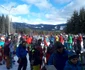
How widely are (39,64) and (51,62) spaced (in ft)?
9.03

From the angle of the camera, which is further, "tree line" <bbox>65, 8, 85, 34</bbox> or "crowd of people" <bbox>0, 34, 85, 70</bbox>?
"tree line" <bbox>65, 8, 85, 34</bbox>

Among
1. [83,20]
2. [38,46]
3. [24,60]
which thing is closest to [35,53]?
[38,46]

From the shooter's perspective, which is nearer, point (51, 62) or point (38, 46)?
point (51, 62)

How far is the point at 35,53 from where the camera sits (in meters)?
9.29

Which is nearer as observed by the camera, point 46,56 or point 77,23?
point 46,56

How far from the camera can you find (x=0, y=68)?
544 inches

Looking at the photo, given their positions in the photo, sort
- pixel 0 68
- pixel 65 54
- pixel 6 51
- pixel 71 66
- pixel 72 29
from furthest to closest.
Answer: pixel 72 29
pixel 0 68
pixel 6 51
pixel 65 54
pixel 71 66

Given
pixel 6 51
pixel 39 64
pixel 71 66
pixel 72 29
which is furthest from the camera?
pixel 72 29

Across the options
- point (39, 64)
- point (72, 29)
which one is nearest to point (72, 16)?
point (72, 29)

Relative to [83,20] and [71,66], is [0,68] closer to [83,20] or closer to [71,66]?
[71,66]

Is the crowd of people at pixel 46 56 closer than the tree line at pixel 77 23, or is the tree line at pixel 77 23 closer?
the crowd of people at pixel 46 56

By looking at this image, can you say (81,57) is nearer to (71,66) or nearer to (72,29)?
(71,66)

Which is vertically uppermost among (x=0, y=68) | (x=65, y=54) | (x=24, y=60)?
(x=65, y=54)

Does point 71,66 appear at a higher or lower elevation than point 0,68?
higher
